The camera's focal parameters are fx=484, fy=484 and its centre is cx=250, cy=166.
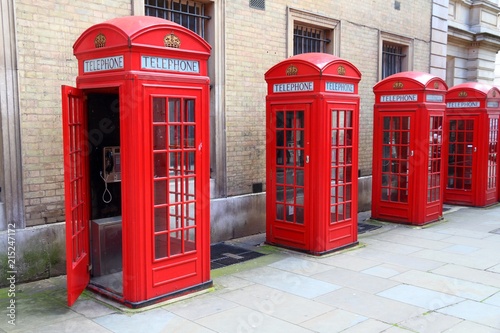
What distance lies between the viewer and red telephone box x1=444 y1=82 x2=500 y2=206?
436 inches

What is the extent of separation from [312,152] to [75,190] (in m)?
3.37

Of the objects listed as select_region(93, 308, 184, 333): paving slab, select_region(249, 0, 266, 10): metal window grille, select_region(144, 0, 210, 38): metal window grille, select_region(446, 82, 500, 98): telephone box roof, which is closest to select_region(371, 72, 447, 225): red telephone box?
select_region(446, 82, 500, 98): telephone box roof

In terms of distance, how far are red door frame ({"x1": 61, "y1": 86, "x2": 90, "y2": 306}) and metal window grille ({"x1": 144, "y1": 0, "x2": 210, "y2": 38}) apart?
2.61 meters

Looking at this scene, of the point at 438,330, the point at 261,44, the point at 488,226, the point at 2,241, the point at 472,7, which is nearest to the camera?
the point at 438,330

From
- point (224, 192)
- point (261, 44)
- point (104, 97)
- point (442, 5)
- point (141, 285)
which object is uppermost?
point (442, 5)

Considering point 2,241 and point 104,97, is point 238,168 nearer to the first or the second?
point 104,97

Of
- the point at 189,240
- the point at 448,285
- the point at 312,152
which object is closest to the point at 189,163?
the point at 189,240

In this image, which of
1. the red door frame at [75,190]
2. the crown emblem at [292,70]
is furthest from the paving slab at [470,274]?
the red door frame at [75,190]

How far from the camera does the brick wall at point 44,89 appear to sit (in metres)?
5.88

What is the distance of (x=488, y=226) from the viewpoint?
31.1ft

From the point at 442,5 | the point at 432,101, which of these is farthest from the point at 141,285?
the point at 442,5

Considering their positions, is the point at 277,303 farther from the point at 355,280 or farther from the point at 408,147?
the point at 408,147

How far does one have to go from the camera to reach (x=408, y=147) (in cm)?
912

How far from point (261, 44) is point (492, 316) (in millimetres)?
5766
